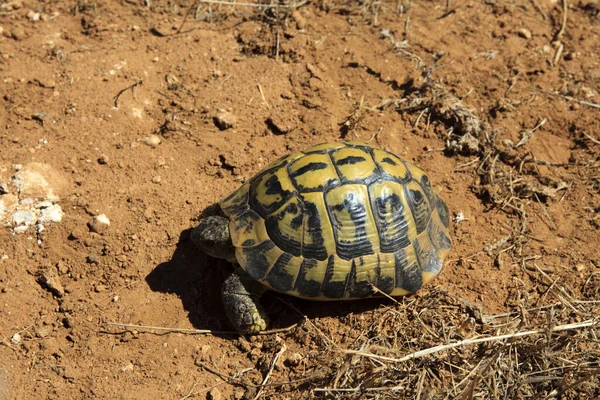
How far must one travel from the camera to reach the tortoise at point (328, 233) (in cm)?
393

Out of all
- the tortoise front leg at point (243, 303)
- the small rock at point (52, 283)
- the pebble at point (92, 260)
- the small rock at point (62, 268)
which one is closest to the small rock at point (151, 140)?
the pebble at point (92, 260)

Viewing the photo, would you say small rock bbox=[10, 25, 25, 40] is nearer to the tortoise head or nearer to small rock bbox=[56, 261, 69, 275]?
small rock bbox=[56, 261, 69, 275]

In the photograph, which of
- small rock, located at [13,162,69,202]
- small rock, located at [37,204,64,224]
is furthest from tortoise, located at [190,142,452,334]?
small rock, located at [13,162,69,202]

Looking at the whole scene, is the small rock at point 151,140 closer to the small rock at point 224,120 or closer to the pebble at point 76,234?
the small rock at point 224,120

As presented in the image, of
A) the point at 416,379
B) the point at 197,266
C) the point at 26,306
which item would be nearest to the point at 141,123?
the point at 197,266

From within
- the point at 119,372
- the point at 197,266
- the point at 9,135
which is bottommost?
the point at 119,372

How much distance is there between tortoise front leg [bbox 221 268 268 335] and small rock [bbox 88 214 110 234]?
1.34m

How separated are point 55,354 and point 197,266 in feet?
4.39

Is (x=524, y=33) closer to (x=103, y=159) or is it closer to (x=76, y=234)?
(x=103, y=159)

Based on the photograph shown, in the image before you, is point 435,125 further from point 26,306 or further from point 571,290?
point 26,306

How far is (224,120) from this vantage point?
532 centimetres

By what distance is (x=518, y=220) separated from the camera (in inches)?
192

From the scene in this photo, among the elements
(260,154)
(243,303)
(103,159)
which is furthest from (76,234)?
(260,154)

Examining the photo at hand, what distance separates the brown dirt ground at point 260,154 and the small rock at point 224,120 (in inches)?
3.1
